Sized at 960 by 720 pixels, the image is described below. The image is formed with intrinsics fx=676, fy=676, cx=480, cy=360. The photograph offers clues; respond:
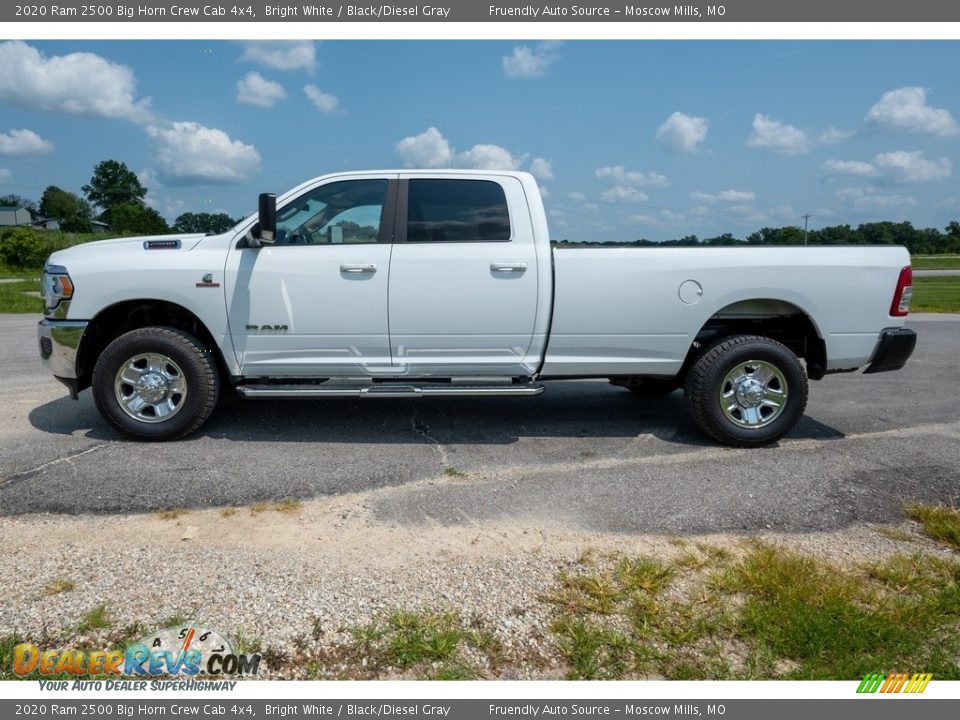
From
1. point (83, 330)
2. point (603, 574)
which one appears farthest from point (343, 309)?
point (603, 574)

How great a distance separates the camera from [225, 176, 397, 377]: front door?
4949mm

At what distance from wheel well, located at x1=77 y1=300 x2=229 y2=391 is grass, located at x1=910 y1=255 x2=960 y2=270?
5051cm

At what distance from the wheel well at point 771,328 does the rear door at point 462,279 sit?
139 centimetres

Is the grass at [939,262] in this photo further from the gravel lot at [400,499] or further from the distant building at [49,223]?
the distant building at [49,223]

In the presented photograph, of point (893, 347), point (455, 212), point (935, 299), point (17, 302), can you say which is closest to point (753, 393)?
point (893, 347)

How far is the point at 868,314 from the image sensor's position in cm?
505

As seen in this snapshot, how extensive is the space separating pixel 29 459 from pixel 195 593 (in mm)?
2573

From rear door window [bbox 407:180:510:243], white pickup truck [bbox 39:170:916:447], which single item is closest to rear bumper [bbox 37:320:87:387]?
white pickup truck [bbox 39:170:916:447]

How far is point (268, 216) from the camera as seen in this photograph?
4.74m

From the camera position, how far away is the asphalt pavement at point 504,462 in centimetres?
400

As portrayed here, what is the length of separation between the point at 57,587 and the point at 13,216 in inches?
3919

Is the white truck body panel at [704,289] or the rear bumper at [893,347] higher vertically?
the white truck body panel at [704,289]

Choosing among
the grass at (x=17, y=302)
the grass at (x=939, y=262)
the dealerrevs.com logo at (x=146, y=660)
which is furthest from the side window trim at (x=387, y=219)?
the grass at (x=939, y=262)

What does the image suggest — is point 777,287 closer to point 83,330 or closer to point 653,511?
point 653,511
